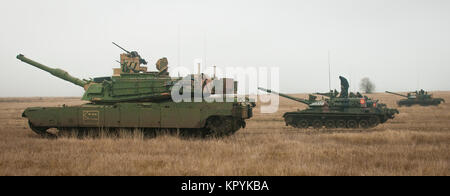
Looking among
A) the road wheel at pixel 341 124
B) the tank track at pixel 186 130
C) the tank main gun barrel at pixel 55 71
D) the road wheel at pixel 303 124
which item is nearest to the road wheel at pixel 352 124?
the road wheel at pixel 341 124

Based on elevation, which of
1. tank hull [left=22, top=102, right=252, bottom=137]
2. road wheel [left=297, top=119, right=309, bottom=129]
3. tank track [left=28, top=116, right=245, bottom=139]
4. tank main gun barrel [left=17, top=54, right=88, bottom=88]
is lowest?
road wheel [left=297, top=119, right=309, bottom=129]

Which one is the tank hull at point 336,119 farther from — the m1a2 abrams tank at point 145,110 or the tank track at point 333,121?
the m1a2 abrams tank at point 145,110

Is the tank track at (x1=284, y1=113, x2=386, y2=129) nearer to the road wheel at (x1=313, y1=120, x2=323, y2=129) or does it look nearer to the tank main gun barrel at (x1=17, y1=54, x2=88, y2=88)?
the road wheel at (x1=313, y1=120, x2=323, y2=129)

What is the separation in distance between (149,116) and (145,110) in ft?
0.87

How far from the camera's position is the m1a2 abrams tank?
11.8 meters

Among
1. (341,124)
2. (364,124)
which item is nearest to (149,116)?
(341,124)

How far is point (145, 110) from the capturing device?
39.1 ft

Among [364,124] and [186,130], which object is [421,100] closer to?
[364,124]

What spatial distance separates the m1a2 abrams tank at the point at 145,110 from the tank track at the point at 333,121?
6.02m

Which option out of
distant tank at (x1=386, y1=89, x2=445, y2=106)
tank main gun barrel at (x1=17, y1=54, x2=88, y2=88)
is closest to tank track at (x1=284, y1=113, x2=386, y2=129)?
tank main gun barrel at (x1=17, y1=54, x2=88, y2=88)

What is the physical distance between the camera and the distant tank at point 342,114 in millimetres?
17375

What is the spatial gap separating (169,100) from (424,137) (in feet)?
30.2
